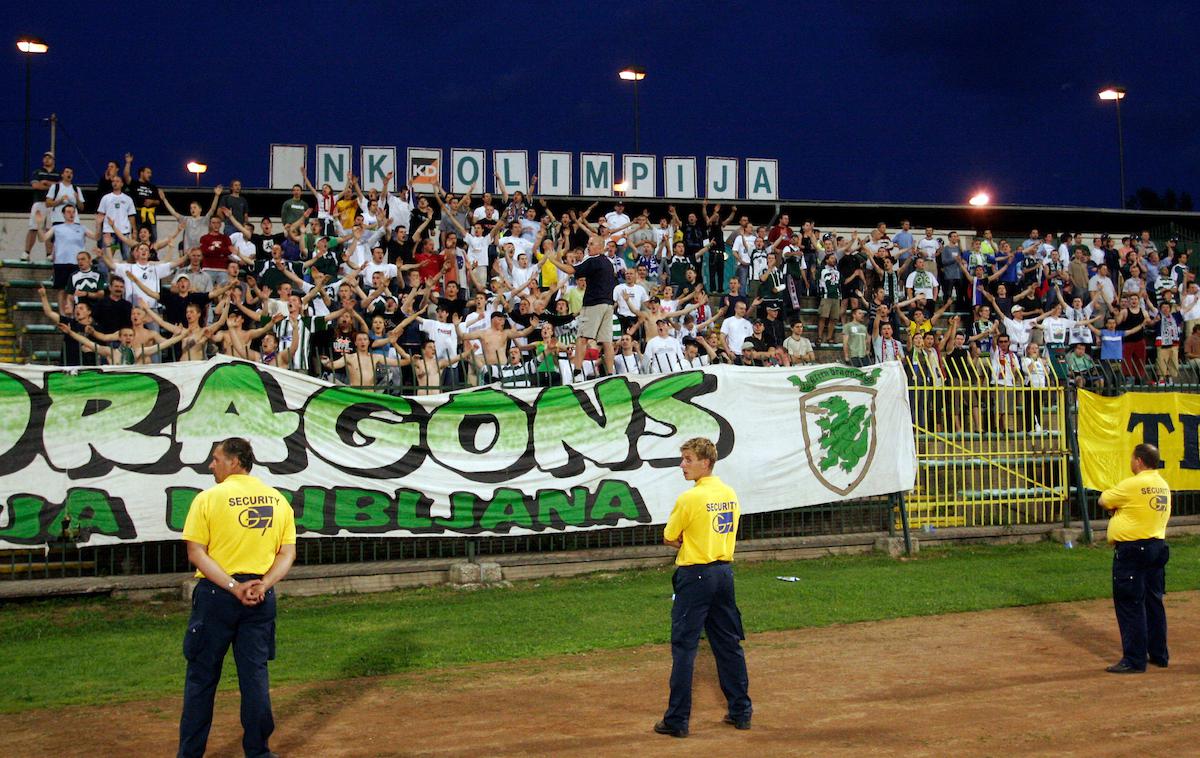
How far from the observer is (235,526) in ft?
22.9

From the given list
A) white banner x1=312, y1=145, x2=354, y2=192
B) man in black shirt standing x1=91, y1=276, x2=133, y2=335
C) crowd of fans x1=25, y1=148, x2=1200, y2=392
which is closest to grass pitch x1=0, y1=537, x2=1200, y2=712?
crowd of fans x1=25, y1=148, x2=1200, y2=392

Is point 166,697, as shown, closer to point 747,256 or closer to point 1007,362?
point 1007,362

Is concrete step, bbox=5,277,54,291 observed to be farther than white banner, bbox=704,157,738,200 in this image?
No

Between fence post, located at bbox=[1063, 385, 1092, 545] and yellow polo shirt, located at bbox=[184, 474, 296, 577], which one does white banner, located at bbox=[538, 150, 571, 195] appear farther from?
yellow polo shirt, located at bbox=[184, 474, 296, 577]

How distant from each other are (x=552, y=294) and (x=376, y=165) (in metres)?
10.2

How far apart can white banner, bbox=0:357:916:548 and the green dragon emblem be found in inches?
1.1

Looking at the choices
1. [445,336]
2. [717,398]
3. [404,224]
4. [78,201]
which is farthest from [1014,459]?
[78,201]

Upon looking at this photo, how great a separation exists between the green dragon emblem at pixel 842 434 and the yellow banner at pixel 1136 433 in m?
4.07

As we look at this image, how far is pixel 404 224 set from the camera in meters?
22.7

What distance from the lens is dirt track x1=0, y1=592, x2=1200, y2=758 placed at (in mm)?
7691

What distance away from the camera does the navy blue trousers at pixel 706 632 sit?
25.9ft

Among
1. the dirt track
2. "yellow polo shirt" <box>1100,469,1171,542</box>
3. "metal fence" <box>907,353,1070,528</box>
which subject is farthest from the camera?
"metal fence" <box>907,353,1070,528</box>

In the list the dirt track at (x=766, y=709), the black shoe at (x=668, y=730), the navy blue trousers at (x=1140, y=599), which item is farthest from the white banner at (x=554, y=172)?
the black shoe at (x=668, y=730)

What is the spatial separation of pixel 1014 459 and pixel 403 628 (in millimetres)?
10492
